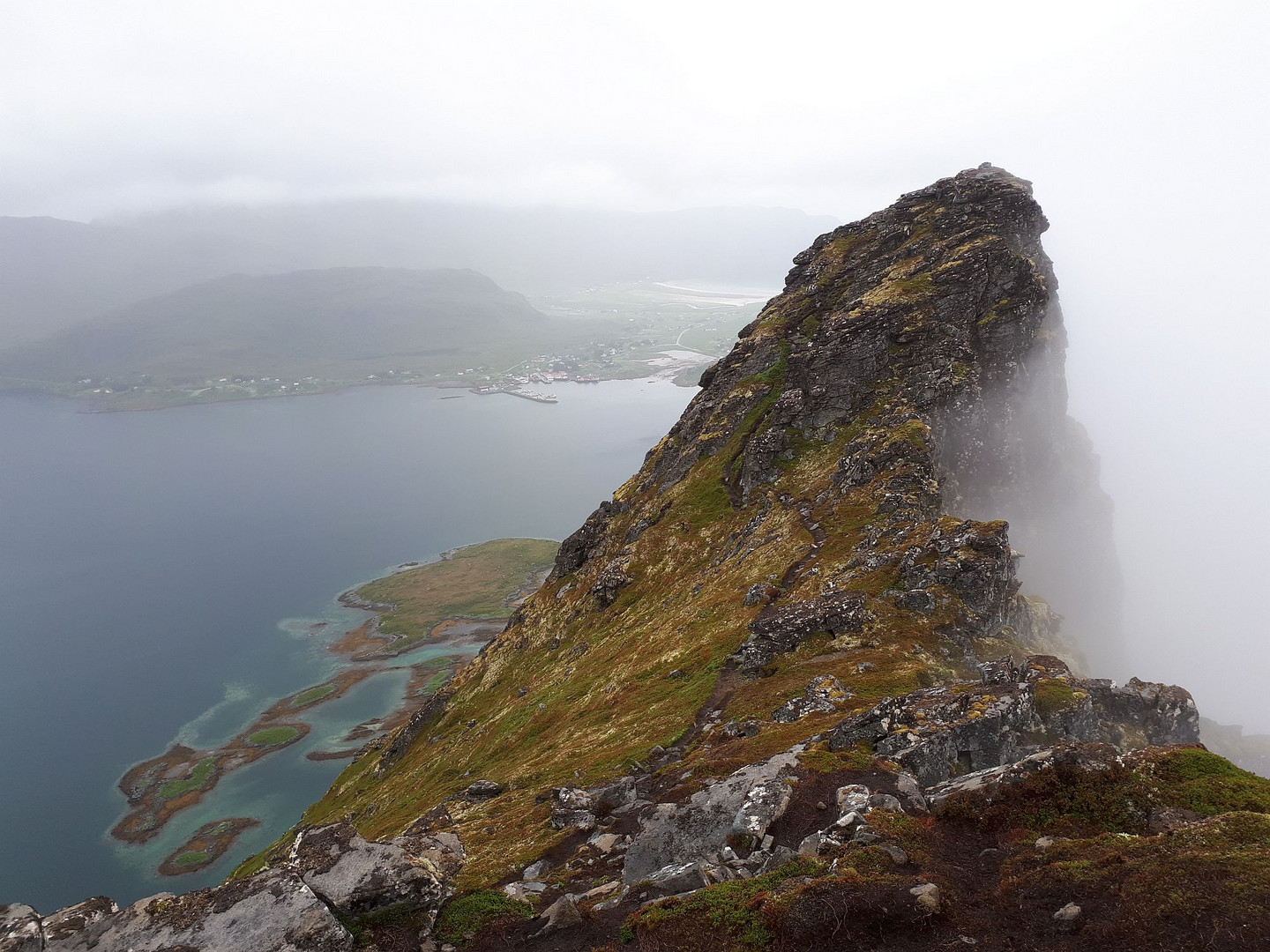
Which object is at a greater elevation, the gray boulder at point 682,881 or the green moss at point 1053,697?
the green moss at point 1053,697

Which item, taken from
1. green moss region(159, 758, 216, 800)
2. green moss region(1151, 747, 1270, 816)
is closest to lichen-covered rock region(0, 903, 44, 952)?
green moss region(1151, 747, 1270, 816)

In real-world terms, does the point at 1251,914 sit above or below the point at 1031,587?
above

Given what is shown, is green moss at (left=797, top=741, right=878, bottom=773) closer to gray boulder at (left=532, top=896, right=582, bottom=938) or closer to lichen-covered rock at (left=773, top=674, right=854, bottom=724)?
lichen-covered rock at (left=773, top=674, right=854, bottom=724)

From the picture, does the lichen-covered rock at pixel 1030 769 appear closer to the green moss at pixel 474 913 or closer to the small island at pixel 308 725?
the green moss at pixel 474 913

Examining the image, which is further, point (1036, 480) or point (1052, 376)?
point (1052, 376)

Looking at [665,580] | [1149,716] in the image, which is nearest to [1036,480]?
[665,580]

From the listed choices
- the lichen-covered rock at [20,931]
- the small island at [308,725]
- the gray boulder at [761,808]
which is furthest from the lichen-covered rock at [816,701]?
the small island at [308,725]

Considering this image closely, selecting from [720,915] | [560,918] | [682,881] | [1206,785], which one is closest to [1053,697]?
[1206,785]

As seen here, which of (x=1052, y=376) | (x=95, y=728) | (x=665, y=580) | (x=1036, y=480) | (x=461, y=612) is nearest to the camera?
(x=665, y=580)

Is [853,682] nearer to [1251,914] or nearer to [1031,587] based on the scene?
[1251,914]
